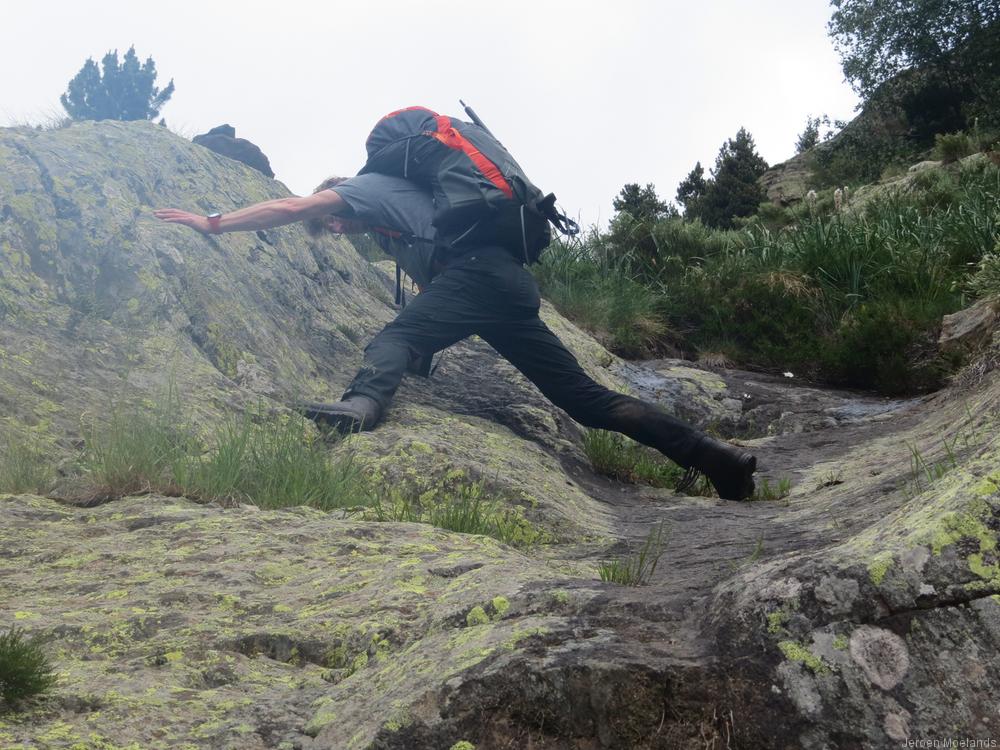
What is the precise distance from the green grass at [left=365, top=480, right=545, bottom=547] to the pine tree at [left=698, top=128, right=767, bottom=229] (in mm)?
21803

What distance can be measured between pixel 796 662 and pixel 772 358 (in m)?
8.08

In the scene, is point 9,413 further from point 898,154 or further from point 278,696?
point 898,154

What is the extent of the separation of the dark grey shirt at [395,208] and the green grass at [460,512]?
189 cm

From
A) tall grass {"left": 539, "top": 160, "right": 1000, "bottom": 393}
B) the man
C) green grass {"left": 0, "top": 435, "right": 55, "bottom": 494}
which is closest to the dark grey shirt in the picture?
the man

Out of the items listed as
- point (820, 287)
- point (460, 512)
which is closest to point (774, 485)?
Answer: point (460, 512)

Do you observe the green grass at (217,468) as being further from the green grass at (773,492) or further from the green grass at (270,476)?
the green grass at (773,492)

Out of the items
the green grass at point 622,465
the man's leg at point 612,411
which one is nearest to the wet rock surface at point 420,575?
the green grass at point 622,465

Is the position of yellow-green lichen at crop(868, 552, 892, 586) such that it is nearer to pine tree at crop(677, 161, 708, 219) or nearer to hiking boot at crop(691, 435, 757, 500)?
hiking boot at crop(691, 435, 757, 500)

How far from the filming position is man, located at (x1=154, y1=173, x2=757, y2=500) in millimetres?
5375

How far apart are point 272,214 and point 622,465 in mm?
2805

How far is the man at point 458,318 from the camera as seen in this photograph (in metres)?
5.38

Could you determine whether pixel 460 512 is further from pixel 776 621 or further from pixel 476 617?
pixel 776 621

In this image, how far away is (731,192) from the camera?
88.2 ft

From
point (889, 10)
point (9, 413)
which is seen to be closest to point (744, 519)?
point (9, 413)
